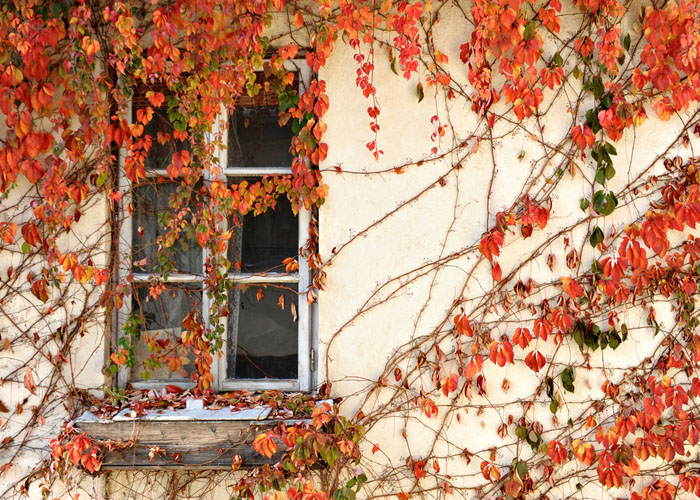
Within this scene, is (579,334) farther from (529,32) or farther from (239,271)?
(239,271)

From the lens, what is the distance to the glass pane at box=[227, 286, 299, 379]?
2635mm

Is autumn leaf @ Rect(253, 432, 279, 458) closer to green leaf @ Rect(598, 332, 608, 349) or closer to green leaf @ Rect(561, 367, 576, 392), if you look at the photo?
green leaf @ Rect(561, 367, 576, 392)

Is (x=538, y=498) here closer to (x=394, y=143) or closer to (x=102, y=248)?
(x=394, y=143)

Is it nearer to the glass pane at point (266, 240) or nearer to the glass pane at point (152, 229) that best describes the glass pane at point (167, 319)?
the glass pane at point (152, 229)

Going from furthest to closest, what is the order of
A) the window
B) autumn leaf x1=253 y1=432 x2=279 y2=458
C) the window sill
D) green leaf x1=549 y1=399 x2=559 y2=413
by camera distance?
the window, green leaf x1=549 y1=399 x2=559 y2=413, the window sill, autumn leaf x1=253 y1=432 x2=279 y2=458

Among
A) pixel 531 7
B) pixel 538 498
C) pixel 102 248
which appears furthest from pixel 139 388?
pixel 531 7

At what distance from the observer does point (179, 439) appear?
2379mm

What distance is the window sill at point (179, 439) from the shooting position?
236 centimetres

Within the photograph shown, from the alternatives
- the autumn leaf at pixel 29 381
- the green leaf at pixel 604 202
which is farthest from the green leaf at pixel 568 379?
the autumn leaf at pixel 29 381

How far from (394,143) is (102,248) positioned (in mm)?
1294

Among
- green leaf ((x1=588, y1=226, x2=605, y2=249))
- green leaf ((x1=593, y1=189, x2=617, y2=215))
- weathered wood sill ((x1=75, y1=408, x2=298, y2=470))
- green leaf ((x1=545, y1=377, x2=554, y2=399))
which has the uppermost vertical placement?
green leaf ((x1=593, y1=189, x2=617, y2=215))

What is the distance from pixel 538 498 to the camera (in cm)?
251

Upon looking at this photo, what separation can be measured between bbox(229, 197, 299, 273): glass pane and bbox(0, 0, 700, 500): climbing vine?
9 cm

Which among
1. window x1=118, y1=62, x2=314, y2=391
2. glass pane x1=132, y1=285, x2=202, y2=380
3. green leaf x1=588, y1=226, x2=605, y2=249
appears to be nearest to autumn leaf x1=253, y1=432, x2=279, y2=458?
window x1=118, y1=62, x2=314, y2=391
